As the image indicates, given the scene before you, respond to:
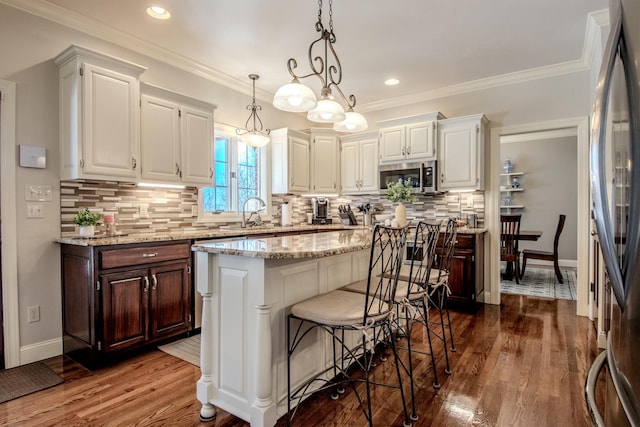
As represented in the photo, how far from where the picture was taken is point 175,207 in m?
3.55

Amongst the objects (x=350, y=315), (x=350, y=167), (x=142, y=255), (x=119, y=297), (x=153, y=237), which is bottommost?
(x=119, y=297)

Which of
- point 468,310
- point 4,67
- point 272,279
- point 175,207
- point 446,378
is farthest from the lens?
point 468,310

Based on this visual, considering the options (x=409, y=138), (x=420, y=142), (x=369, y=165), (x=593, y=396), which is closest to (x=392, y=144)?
(x=409, y=138)

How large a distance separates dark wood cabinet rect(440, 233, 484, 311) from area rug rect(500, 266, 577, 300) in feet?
4.36

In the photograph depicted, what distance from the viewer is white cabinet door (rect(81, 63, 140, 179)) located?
2.61 m

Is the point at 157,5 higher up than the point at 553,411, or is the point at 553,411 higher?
the point at 157,5

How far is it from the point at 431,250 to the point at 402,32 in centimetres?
210

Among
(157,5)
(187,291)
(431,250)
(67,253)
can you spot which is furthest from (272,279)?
(157,5)

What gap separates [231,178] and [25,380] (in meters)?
2.65

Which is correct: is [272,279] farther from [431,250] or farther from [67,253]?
[67,253]

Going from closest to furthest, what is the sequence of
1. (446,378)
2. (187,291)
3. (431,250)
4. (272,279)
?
(272,279) → (431,250) → (446,378) → (187,291)

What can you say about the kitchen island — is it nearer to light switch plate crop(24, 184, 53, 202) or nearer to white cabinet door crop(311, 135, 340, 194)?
light switch plate crop(24, 184, 53, 202)

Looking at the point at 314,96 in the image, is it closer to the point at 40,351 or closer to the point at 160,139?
the point at 160,139

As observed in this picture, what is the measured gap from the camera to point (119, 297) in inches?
100.0
